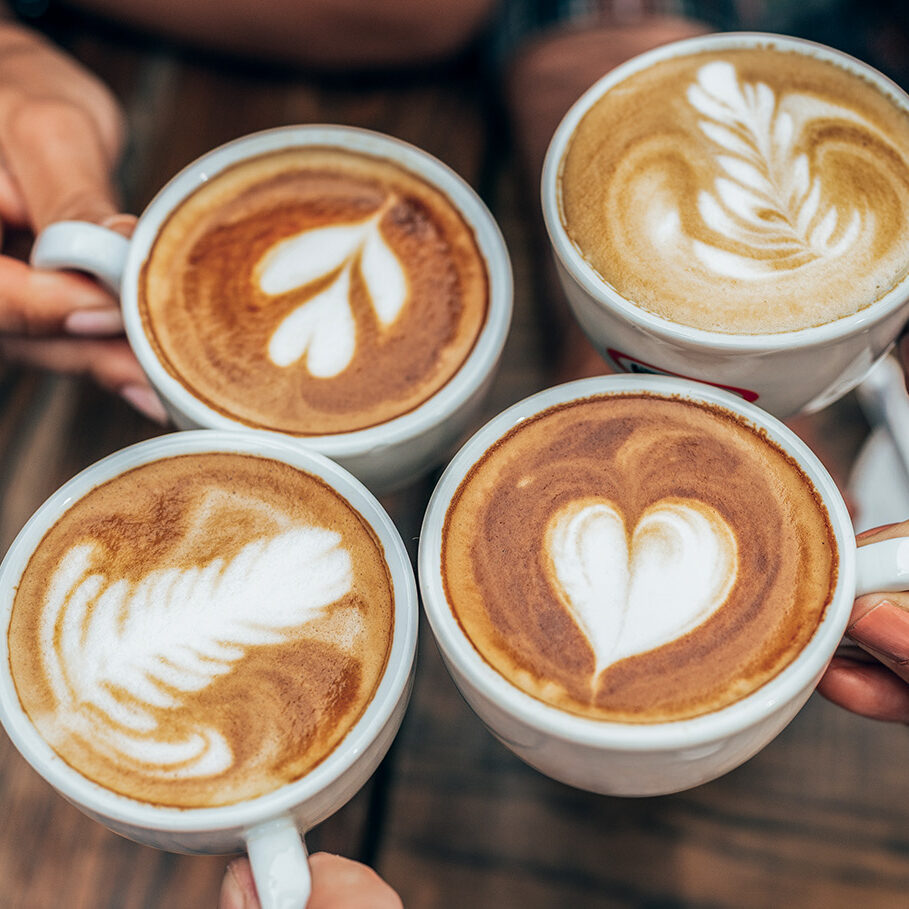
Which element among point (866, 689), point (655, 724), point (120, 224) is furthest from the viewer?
point (120, 224)

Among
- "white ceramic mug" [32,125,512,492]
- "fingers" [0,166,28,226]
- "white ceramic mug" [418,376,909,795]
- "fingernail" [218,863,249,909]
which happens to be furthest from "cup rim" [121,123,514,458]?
"fingernail" [218,863,249,909]

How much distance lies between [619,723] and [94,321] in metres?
0.66

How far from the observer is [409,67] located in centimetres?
137

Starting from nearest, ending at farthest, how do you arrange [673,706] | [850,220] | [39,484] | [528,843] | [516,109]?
[673,706] → [850,220] → [528,843] → [39,484] → [516,109]

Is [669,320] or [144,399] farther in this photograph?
[144,399]

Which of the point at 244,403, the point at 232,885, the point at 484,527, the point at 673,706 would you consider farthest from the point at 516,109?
the point at 232,885

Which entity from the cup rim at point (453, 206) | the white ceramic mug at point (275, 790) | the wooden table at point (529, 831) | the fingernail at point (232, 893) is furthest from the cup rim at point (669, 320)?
the fingernail at point (232, 893)

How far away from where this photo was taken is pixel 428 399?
89cm

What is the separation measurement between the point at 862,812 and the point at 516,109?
0.97 metres

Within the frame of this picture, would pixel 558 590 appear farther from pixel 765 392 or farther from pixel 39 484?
pixel 39 484

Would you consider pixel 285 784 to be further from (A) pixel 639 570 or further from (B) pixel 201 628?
(A) pixel 639 570

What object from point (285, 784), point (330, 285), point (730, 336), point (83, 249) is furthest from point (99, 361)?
point (730, 336)

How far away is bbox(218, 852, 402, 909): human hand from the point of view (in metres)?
0.69

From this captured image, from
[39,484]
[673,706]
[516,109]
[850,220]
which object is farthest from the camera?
[516,109]
